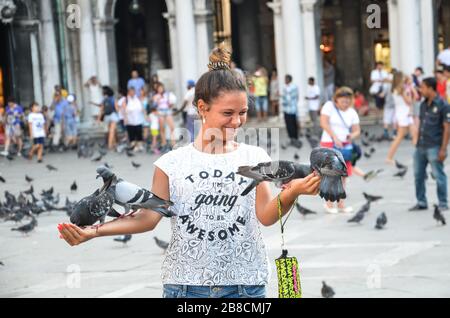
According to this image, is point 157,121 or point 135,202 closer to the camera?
point 135,202

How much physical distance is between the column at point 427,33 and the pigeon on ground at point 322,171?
77.7ft

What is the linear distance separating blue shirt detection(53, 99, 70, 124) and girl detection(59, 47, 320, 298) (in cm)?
2220

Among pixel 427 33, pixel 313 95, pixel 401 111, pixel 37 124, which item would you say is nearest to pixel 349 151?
pixel 401 111

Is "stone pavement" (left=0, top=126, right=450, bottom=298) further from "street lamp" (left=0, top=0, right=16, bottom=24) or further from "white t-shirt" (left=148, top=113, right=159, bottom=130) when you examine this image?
"street lamp" (left=0, top=0, right=16, bottom=24)

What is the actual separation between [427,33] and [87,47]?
896 centimetres

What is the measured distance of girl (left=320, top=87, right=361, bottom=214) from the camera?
42.2 feet

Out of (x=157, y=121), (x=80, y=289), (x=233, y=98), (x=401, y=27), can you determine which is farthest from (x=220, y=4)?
(x=233, y=98)

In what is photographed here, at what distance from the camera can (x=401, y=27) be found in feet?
89.5

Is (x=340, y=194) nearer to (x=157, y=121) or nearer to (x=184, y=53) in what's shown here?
(x=157, y=121)

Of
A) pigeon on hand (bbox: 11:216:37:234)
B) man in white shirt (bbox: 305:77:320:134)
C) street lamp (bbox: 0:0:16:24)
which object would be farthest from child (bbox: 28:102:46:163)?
pigeon on hand (bbox: 11:216:37:234)

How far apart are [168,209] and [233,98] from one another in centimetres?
49

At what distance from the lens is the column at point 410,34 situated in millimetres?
27078

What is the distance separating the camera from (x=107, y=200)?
413 cm

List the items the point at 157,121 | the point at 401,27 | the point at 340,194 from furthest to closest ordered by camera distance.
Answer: the point at 401,27 < the point at 157,121 < the point at 340,194
